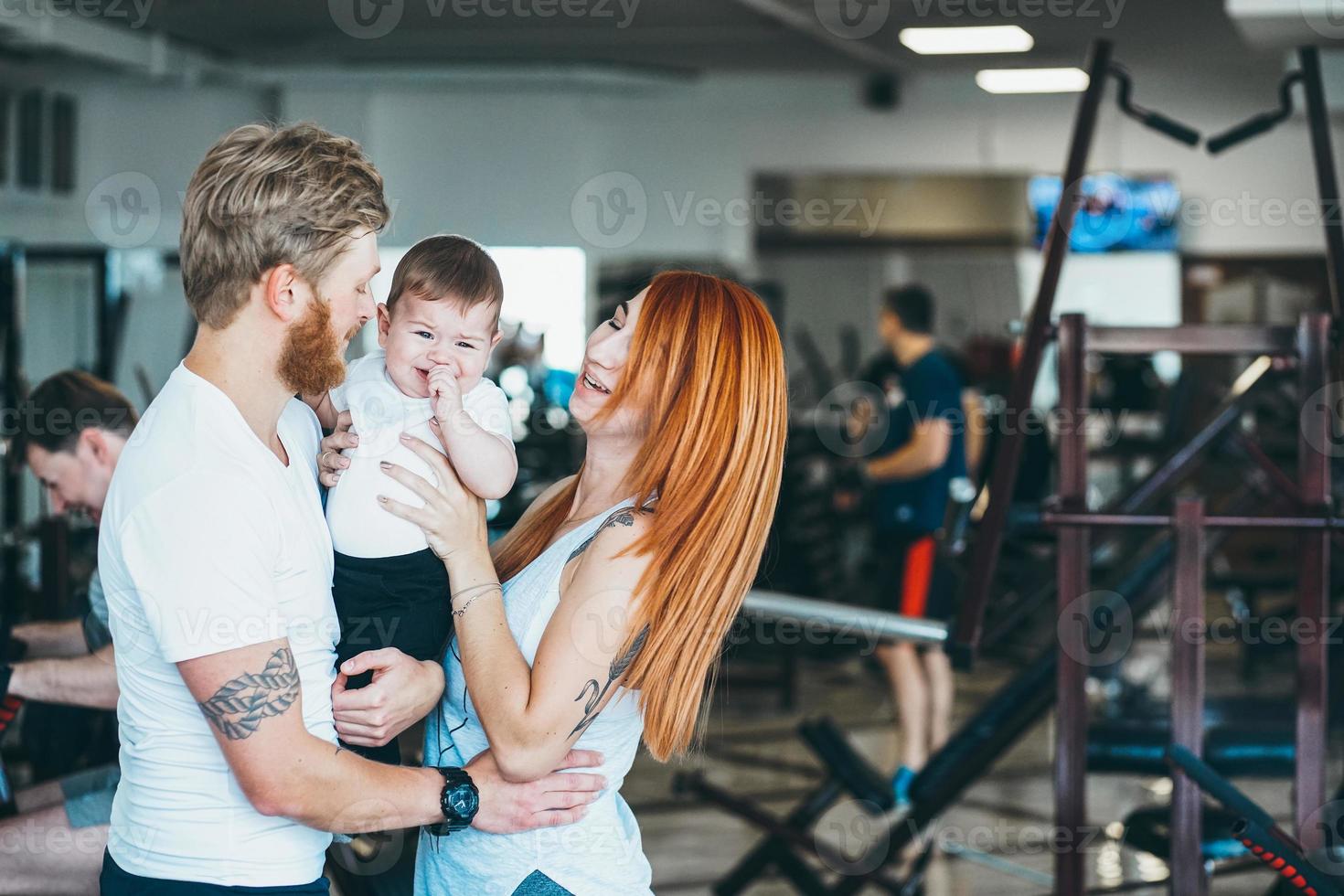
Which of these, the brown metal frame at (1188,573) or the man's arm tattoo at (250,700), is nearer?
the man's arm tattoo at (250,700)

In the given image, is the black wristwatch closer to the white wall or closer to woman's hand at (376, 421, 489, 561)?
woman's hand at (376, 421, 489, 561)

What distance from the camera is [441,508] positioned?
1.53 m

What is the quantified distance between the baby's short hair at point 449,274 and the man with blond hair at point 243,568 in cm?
18

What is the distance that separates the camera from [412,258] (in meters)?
1.68

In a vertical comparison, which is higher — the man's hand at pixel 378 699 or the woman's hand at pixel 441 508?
the woman's hand at pixel 441 508

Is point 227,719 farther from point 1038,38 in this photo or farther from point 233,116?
point 233,116

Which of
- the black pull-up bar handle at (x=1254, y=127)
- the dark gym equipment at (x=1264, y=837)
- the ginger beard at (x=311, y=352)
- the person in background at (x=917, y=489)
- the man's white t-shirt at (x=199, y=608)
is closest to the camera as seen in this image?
the man's white t-shirt at (x=199, y=608)

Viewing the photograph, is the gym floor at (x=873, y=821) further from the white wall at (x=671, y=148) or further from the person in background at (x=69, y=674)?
the white wall at (x=671, y=148)

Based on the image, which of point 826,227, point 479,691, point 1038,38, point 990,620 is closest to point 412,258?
point 479,691

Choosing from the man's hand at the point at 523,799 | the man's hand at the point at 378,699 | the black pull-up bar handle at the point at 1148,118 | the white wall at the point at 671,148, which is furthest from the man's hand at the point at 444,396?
the white wall at the point at 671,148

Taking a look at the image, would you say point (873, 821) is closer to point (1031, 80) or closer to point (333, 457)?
point (333, 457)

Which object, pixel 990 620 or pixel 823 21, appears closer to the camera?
pixel 990 620

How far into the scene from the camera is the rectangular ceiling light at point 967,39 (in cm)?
655

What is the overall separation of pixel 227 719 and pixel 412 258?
2.07ft
